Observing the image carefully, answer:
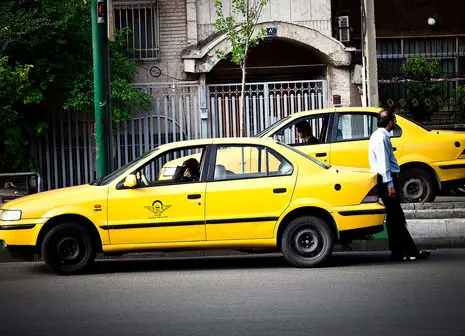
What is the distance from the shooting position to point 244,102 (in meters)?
21.2

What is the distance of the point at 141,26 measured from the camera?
75.4 feet

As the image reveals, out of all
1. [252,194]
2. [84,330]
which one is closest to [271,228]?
[252,194]

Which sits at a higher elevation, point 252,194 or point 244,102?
point 244,102

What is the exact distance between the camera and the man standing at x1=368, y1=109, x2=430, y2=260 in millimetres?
11930

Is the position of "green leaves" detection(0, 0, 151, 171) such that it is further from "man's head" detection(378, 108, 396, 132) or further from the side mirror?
"man's head" detection(378, 108, 396, 132)

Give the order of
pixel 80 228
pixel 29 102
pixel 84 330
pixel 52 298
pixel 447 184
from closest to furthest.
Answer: pixel 84 330 → pixel 52 298 → pixel 80 228 → pixel 447 184 → pixel 29 102

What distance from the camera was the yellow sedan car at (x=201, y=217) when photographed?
1138 centimetres

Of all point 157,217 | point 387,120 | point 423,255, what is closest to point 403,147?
point 387,120

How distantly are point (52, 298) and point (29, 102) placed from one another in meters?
11.6

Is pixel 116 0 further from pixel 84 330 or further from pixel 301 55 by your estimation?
pixel 84 330

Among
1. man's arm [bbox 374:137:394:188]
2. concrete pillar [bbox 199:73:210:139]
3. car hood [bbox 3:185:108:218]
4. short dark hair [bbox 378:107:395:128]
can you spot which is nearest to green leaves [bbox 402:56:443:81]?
concrete pillar [bbox 199:73:210:139]

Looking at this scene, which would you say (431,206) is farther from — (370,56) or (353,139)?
(370,56)

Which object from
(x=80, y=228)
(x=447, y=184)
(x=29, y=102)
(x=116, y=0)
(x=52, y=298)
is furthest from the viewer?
(x=116, y=0)

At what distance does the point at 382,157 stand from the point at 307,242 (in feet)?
4.56
